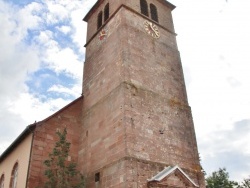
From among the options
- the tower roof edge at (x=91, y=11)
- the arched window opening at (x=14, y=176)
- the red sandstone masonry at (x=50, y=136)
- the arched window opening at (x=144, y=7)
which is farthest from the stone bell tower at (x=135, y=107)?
the arched window opening at (x=14, y=176)

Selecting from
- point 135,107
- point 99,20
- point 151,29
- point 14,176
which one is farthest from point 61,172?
point 99,20

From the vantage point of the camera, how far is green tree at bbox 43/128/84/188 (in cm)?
1262

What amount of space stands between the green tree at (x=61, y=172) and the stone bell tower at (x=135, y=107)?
759 mm

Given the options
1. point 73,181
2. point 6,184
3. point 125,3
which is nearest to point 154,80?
point 125,3

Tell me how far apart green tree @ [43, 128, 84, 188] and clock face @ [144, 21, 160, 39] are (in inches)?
310

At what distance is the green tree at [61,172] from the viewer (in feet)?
41.4

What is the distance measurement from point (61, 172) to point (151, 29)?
31.3 ft

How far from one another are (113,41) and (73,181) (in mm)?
7560

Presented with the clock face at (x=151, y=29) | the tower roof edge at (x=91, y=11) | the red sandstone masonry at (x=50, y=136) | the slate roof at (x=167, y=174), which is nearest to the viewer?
the slate roof at (x=167, y=174)

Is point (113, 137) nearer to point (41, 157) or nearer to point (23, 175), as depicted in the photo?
point (41, 157)

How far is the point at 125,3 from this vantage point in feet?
56.6

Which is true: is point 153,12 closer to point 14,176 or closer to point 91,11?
point 91,11

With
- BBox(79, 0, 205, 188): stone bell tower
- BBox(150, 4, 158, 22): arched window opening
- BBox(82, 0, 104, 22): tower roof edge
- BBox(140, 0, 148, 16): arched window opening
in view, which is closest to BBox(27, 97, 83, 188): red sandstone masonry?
BBox(79, 0, 205, 188): stone bell tower

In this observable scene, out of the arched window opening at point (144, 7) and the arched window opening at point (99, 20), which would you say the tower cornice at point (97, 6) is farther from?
the arched window opening at point (144, 7)
